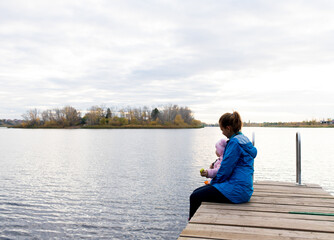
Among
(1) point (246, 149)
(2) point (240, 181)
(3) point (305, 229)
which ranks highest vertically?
(1) point (246, 149)

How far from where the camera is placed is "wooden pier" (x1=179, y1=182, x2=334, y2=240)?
2.97 metres

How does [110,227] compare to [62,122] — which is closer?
[110,227]

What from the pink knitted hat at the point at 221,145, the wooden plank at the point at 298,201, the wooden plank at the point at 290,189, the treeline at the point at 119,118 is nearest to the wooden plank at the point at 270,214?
the wooden plank at the point at 298,201

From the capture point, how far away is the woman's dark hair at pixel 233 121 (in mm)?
4090

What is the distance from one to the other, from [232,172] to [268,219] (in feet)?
2.52

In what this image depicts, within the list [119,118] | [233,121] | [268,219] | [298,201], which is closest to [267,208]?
[268,219]

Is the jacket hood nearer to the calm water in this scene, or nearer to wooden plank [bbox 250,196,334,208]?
wooden plank [bbox 250,196,334,208]

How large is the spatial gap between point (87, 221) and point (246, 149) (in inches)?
244

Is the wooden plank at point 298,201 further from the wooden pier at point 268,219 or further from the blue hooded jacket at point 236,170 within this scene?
the blue hooded jacket at point 236,170

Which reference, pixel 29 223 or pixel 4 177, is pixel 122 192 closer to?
pixel 29 223

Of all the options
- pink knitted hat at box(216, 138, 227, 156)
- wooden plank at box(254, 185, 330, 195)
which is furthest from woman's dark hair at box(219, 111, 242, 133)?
wooden plank at box(254, 185, 330, 195)

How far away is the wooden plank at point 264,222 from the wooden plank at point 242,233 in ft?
0.38

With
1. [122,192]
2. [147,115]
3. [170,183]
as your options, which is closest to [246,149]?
[122,192]

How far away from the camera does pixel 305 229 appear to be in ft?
10.3
